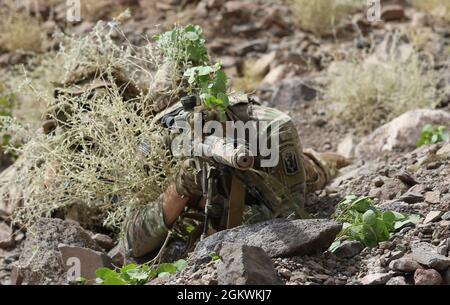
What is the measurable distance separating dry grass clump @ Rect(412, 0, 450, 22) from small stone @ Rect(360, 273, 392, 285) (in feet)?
20.3

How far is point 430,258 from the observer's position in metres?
3.09

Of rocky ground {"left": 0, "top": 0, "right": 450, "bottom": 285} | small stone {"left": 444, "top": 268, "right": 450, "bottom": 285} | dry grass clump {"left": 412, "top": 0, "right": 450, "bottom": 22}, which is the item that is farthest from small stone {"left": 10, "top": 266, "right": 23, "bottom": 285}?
dry grass clump {"left": 412, "top": 0, "right": 450, "bottom": 22}

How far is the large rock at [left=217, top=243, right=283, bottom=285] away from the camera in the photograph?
9.49ft

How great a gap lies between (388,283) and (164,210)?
4.86 feet

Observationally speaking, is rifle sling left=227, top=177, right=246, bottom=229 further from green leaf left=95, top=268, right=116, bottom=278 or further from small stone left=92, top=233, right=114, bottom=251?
small stone left=92, top=233, right=114, bottom=251

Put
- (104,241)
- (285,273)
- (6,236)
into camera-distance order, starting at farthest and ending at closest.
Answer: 1. (6,236)
2. (104,241)
3. (285,273)

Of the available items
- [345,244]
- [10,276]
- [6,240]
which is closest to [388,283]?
[345,244]

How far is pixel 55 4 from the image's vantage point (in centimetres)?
1009

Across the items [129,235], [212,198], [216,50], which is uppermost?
[212,198]

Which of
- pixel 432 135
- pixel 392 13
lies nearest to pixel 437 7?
pixel 392 13

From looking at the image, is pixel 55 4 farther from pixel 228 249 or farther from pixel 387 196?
pixel 228 249

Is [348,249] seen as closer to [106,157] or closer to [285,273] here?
[285,273]

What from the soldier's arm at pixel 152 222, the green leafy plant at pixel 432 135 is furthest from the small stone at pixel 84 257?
the green leafy plant at pixel 432 135

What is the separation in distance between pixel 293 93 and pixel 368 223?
417 cm
